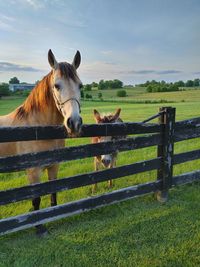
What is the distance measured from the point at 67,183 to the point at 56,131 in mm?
770

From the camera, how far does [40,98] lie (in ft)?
12.1

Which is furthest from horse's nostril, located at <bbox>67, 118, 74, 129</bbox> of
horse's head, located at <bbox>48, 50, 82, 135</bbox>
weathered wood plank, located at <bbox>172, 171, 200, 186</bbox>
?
weathered wood plank, located at <bbox>172, 171, 200, 186</bbox>

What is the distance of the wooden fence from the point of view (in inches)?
128

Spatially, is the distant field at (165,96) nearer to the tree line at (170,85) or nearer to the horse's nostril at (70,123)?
the tree line at (170,85)

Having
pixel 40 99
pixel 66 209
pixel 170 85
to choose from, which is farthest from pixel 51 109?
pixel 170 85

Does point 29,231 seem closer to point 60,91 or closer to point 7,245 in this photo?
point 7,245

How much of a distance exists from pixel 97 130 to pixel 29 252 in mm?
1735

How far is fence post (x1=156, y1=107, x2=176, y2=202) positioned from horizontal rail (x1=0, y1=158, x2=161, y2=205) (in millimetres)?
131

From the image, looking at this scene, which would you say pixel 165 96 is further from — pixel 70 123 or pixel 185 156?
pixel 70 123

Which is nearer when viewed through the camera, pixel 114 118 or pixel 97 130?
pixel 97 130

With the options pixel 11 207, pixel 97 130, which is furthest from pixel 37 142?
pixel 11 207

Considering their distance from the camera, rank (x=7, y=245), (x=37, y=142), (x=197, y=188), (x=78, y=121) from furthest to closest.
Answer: (x=197, y=188)
(x=37, y=142)
(x=7, y=245)
(x=78, y=121)

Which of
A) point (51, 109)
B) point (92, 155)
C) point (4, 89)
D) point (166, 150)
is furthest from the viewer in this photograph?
point (4, 89)

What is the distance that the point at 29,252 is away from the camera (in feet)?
10.5
